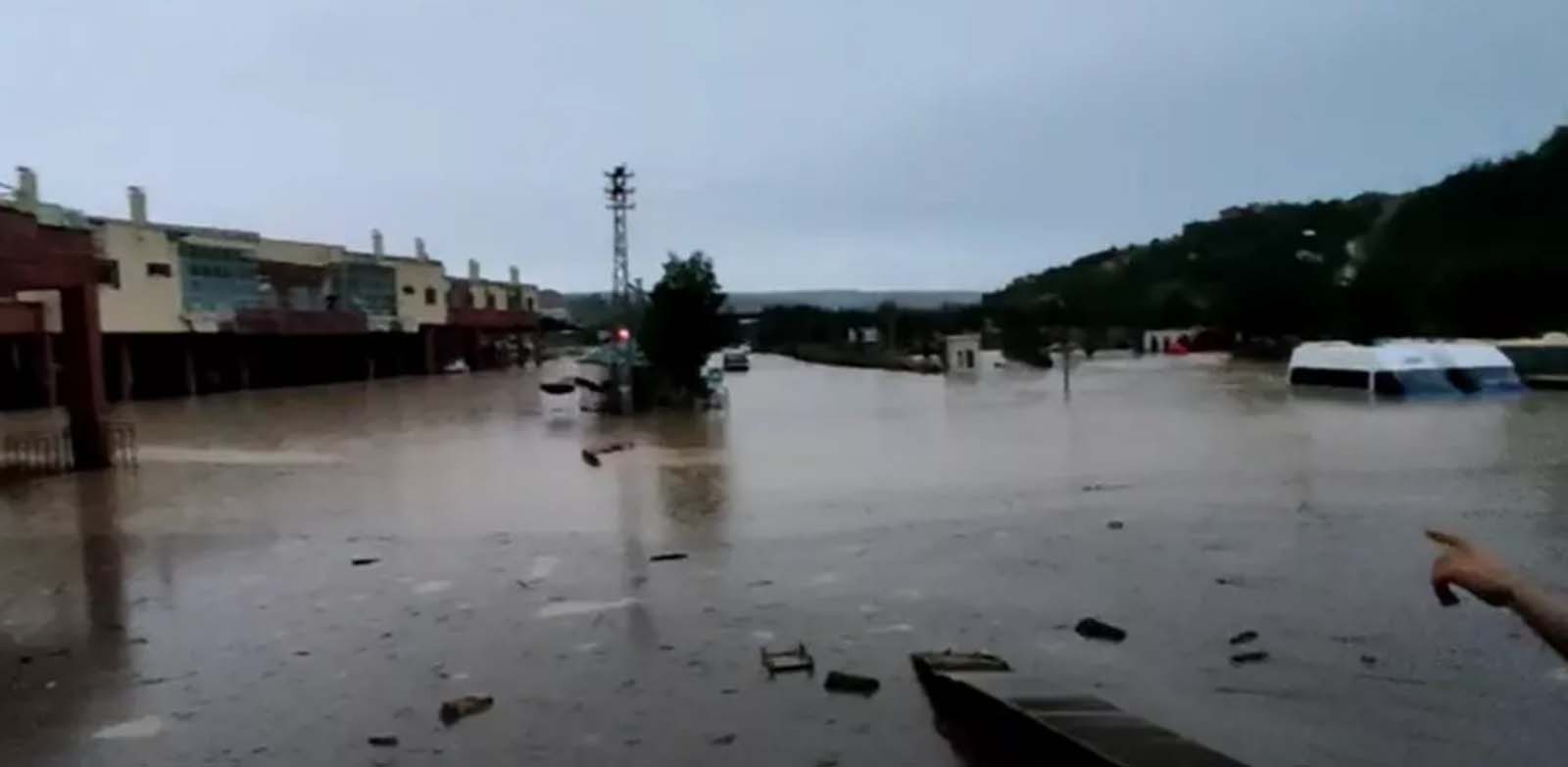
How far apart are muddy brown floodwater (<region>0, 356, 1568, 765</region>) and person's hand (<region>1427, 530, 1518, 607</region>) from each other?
182 inches

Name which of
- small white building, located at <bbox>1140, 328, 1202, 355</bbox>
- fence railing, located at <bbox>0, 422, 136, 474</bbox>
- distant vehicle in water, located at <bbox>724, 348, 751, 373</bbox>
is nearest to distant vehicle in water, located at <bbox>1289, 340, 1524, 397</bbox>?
fence railing, located at <bbox>0, 422, 136, 474</bbox>

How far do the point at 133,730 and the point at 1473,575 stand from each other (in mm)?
7705

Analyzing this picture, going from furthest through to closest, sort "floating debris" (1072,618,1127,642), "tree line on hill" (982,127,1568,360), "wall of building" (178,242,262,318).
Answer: "tree line on hill" (982,127,1568,360)
"wall of building" (178,242,262,318)
"floating debris" (1072,618,1127,642)

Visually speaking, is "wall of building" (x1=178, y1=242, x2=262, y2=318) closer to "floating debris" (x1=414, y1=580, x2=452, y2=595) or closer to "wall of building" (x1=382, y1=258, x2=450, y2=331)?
"wall of building" (x1=382, y1=258, x2=450, y2=331)

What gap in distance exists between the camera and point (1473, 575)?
2988 mm

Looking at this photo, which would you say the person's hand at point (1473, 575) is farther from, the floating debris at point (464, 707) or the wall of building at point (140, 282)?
the wall of building at point (140, 282)

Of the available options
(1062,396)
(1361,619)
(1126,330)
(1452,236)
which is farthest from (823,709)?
(1126,330)

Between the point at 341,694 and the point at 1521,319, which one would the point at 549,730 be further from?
the point at 1521,319

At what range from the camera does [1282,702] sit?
841cm

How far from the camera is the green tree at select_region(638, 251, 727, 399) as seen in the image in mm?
42000

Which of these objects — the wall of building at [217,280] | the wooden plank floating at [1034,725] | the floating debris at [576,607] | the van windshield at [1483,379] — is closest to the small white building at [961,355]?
the van windshield at [1483,379]

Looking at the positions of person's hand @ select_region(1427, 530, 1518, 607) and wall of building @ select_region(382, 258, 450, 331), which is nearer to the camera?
person's hand @ select_region(1427, 530, 1518, 607)

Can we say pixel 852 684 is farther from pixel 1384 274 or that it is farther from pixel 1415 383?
pixel 1384 274

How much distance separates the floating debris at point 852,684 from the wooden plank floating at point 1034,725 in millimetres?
323
